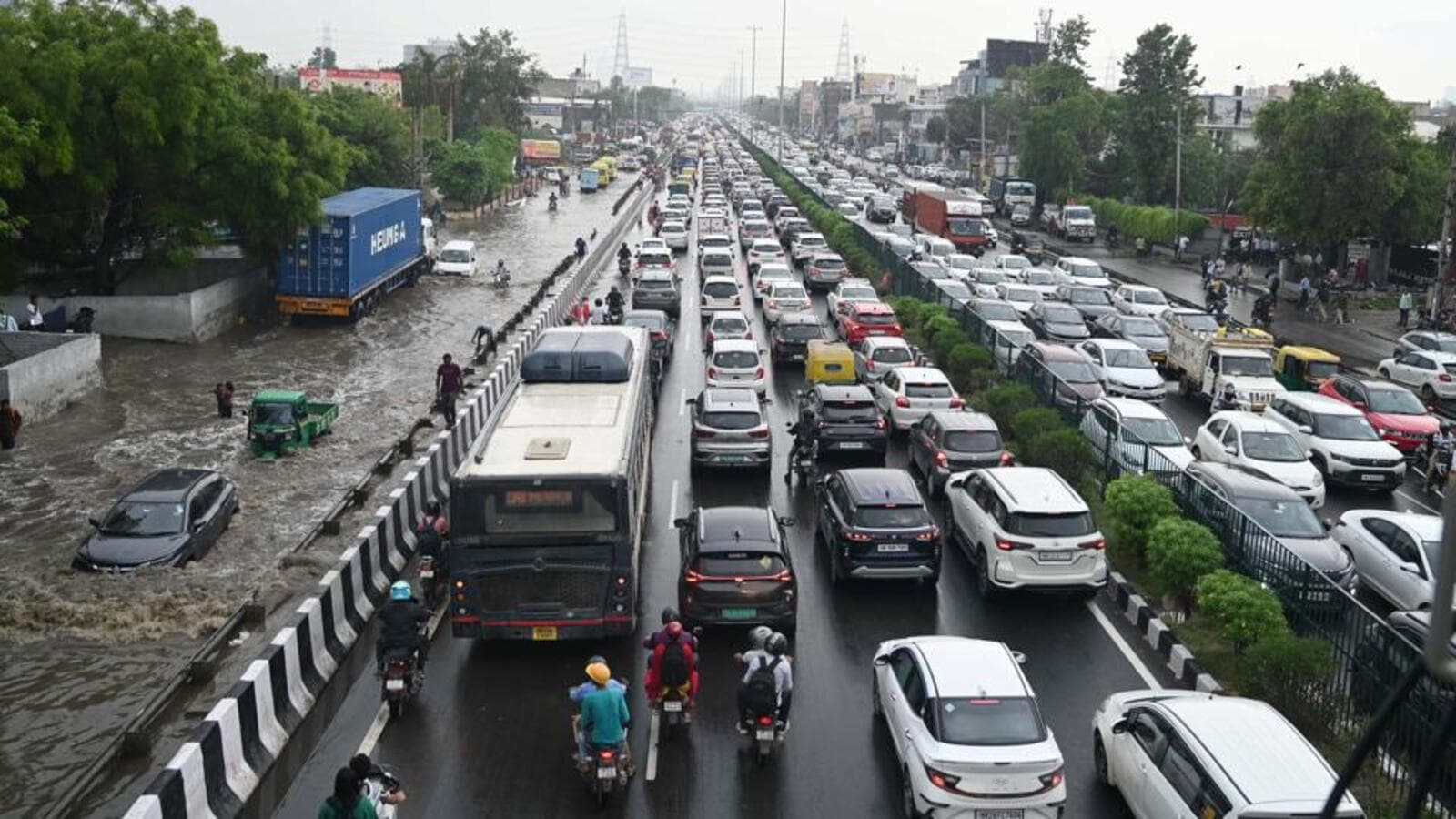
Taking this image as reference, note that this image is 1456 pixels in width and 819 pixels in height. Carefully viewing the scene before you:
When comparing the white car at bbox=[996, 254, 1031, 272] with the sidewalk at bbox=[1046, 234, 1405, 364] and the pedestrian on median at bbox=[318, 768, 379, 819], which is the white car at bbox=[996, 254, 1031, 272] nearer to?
the sidewalk at bbox=[1046, 234, 1405, 364]

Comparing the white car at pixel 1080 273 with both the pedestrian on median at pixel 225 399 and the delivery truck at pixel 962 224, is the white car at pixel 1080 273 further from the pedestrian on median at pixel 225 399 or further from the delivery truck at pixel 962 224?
the pedestrian on median at pixel 225 399

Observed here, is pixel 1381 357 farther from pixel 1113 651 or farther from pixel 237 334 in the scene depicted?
pixel 237 334

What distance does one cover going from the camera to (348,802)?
9188 mm

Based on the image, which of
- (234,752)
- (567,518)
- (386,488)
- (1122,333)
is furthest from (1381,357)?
(234,752)

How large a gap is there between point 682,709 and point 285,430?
15399 millimetres

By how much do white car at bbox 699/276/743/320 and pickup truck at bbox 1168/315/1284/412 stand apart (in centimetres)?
1299

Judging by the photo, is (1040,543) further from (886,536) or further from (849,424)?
(849,424)

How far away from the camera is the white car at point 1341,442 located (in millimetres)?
22750

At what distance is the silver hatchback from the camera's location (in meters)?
21.8

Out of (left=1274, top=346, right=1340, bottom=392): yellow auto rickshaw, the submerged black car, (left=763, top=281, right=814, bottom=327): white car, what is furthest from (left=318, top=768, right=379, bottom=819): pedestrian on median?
(left=763, top=281, right=814, bottom=327): white car

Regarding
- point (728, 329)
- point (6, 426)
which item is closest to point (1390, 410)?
point (728, 329)

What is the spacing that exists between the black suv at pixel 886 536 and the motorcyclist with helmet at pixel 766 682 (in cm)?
470

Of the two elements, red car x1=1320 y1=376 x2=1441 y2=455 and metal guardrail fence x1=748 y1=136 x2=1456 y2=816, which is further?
red car x1=1320 y1=376 x2=1441 y2=455

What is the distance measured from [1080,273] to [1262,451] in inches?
1039
